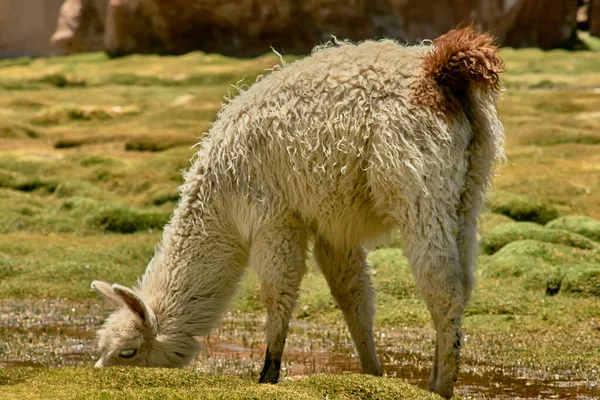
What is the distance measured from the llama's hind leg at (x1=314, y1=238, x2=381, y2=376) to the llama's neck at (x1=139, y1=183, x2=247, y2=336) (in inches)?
33.3

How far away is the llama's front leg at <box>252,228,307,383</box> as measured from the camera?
8.46 metres

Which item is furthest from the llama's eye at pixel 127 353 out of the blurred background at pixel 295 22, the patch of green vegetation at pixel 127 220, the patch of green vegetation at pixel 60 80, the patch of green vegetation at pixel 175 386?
the blurred background at pixel 295 22

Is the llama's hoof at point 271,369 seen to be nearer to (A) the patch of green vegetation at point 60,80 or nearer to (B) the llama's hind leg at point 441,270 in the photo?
(B) the llama's hind leg at point 441,270

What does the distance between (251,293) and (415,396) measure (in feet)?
21.0

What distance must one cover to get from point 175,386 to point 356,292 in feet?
7.76

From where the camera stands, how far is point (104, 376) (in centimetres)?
748

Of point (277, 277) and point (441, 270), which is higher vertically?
point (441, 270)

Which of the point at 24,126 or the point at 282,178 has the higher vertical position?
the point at 282,178

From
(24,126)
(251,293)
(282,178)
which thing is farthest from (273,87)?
(24,126)

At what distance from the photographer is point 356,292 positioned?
9164 mm

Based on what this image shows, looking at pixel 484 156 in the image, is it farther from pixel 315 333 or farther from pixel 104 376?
pixel 315 333

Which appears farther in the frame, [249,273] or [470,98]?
[249,273]

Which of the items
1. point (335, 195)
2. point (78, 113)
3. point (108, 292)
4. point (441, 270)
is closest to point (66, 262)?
point (108, 292)

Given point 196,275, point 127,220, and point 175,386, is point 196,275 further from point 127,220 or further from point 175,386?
point 127,220
